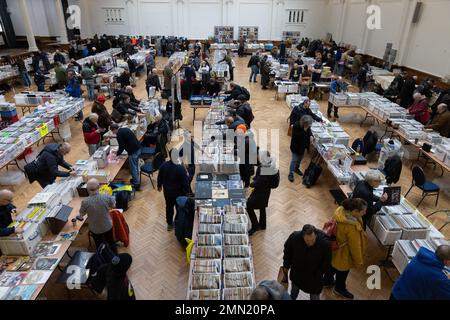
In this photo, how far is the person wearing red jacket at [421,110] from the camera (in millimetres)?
9359

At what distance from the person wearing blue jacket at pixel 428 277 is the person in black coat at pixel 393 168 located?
3.51 meters

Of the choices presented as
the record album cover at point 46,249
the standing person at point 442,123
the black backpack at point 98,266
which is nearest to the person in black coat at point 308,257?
the black backpack at point 98,266

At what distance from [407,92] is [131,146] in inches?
392

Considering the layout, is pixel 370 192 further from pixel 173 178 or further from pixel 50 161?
pixel 50 161

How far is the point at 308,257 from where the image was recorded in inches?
137

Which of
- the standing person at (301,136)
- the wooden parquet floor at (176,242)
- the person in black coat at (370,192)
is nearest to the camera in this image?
the person in black coat at (370,192)

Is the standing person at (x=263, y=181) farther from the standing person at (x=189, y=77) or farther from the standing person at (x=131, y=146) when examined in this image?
the standing person at (x=189, y=77)

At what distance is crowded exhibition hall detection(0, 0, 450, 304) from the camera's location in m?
3.89

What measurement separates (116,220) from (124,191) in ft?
3.97

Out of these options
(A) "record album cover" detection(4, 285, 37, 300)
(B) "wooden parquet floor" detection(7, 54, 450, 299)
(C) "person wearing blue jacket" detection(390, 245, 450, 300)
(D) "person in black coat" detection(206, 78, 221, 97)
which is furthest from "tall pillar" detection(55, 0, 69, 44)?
(C) "person wearing blue jacket" detection(390, 245, 450, 300)

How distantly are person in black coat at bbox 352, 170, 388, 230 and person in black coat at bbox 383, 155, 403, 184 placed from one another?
1717 mm

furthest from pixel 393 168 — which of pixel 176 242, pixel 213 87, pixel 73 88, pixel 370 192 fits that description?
pixel 73 88

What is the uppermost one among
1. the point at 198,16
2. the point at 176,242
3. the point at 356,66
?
the point at 198,16

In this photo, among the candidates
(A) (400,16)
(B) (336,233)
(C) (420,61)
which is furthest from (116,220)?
(A) (400,16)
